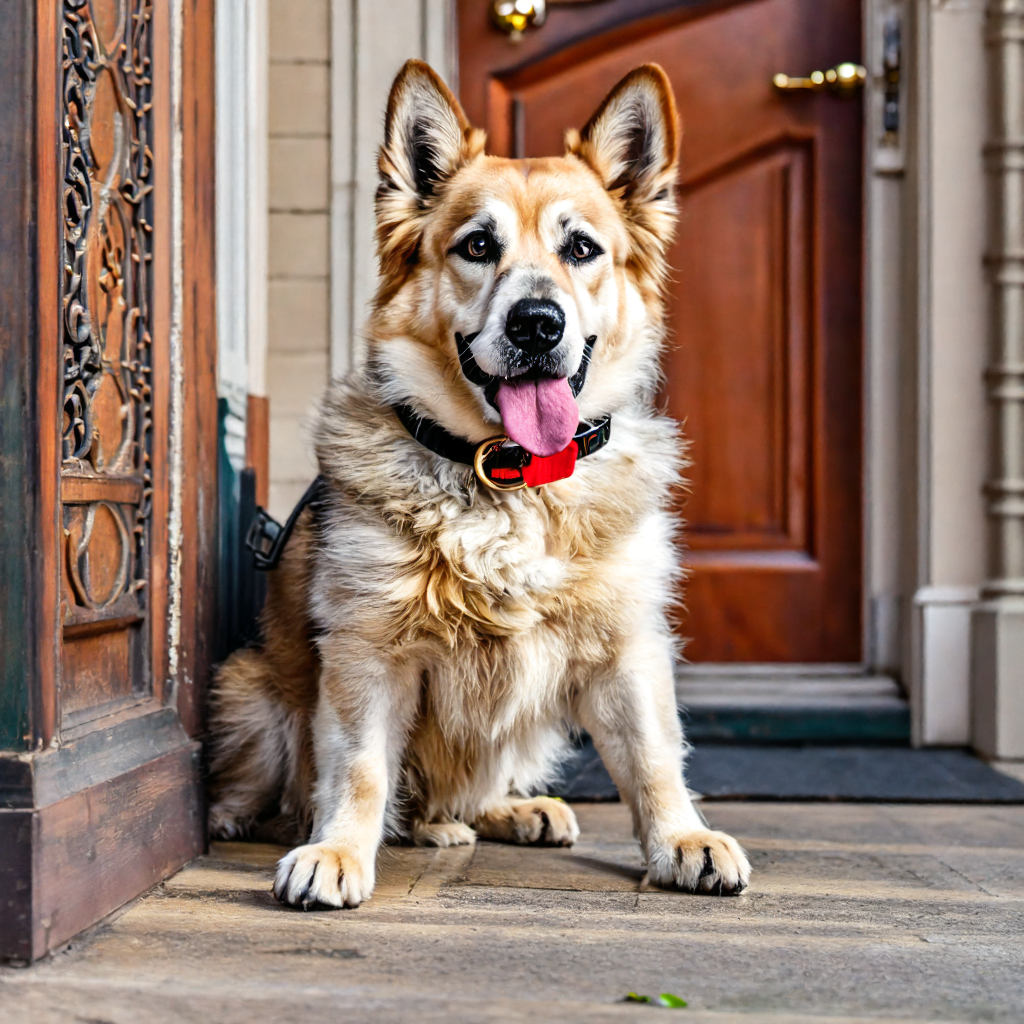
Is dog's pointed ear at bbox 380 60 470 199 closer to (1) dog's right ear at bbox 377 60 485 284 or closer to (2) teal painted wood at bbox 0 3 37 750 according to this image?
(1) dog's right ear at bbox 377 60 485 284

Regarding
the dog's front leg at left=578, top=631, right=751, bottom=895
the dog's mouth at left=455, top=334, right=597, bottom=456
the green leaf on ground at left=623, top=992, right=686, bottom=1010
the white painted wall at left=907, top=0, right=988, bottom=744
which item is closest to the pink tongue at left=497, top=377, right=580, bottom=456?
the dog's mouth at left=455, top=334, right=597, bottom=456

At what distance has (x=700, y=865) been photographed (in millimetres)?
1764

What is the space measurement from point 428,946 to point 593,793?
126cm

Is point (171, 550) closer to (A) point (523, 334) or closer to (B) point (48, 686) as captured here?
(B) point (48, 686)

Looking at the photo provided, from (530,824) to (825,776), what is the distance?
41.4 inches

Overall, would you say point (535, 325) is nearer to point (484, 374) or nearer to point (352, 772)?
point (484, 374)

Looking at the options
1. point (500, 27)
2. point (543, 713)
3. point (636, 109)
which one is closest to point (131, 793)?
point (543, 713)

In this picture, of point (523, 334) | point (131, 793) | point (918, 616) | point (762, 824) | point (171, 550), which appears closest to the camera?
point (131, 793)

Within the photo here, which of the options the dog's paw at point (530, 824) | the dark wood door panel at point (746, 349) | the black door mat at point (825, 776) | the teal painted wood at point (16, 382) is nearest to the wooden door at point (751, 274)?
the dark wood door panel at point (746, 349)

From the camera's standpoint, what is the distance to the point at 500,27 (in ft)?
10.9

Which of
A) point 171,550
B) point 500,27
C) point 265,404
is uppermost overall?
point 500,27

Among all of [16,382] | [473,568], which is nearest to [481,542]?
[473,568]

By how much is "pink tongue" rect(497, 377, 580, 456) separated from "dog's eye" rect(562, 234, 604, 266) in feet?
0.99

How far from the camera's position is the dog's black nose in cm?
183
